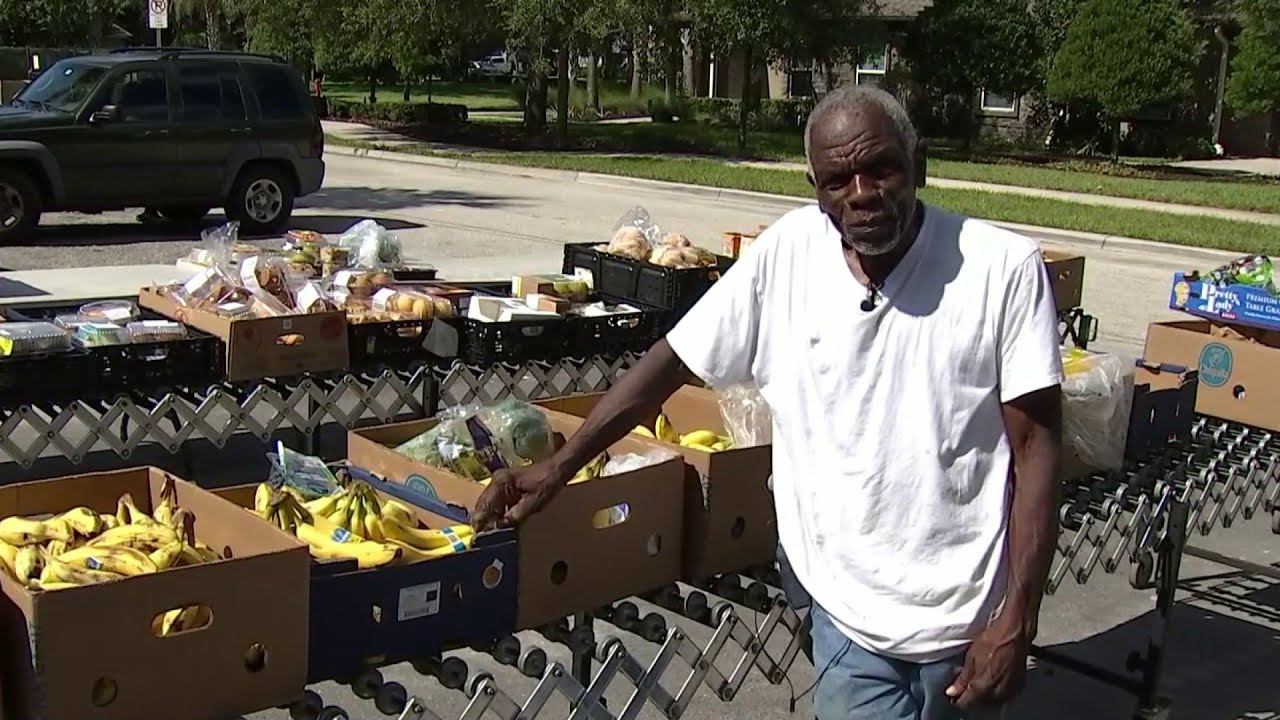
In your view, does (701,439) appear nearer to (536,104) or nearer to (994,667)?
(994,667)

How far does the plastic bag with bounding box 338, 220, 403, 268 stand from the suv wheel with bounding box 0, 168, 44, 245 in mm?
7596

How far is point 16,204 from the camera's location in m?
14.5

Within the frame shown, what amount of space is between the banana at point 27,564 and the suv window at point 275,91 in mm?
13314

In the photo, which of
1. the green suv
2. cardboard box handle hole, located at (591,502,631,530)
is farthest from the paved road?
cardboard box handle hole, located at (591,502,631,530)

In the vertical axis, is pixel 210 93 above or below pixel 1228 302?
above

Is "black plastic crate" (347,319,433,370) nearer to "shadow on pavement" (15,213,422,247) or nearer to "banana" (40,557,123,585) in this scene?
"banana" (40,557,123,585)

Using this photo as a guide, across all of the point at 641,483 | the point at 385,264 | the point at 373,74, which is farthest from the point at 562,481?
the point at 373,74

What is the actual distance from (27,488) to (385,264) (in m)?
4.78

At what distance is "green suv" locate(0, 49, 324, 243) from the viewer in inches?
574

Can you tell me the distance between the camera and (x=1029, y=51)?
32.5 m

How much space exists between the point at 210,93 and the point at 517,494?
1344 cm

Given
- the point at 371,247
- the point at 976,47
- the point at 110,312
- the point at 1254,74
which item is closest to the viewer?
the point at 110,312

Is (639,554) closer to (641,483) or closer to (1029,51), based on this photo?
(641,483)

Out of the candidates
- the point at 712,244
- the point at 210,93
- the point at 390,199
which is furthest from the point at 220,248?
the point at 390,199
